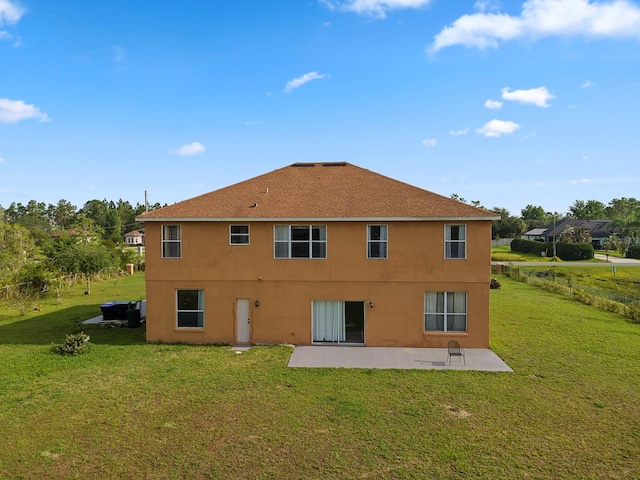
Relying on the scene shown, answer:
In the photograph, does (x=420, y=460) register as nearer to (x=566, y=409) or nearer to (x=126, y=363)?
(x=566, y=409)

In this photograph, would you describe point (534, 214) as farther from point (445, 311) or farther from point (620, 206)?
point (445, 311)

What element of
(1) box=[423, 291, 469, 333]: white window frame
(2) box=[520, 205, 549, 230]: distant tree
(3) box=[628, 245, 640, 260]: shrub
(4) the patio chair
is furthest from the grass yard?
(2) box=[520, 205, 549, 230]: distant tree

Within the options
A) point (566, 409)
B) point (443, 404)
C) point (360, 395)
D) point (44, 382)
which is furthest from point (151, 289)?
point (566, 409)

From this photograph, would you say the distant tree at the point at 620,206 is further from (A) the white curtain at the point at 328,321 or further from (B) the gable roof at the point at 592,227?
(A) the white curtain at the point at 328,321

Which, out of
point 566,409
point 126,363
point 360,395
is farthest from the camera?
point 126,363

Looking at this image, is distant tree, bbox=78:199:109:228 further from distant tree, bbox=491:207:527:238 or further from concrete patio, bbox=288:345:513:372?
concrete patio, bbox=288:345:513:372

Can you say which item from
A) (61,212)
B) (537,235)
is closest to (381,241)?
(537,235)
